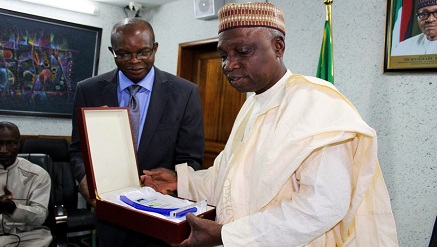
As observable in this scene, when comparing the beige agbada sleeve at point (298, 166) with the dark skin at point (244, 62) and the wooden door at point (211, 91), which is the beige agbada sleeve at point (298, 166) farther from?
the wooden door at point (211, 91)

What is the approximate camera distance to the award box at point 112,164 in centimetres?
119

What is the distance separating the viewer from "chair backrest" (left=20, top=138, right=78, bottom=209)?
12.3 ft

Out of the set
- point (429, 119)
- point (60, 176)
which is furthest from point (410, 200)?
point (60, 176)

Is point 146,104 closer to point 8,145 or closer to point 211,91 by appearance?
point 8,145

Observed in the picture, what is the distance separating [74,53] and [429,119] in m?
3.90

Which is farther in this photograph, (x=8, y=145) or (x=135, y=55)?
(x=8, y=145)

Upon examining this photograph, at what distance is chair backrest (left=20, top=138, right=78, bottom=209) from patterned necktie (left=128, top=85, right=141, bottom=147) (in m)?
2.36

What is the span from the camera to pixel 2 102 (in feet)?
14.1

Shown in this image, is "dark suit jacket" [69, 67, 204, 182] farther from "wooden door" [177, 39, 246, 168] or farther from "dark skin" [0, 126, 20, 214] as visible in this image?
"wooden door" [177, 39, 246, 168]

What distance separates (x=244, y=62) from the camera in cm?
110

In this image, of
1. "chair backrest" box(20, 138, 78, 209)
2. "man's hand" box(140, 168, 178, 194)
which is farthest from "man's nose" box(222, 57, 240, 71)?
"chair backrest" box(20, 138, 78, 209)

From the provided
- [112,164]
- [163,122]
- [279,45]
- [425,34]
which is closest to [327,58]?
[425,34]

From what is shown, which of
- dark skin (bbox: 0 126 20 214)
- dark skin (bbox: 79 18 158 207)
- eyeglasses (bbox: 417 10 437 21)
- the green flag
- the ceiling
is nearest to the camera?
dark skin (bbox: 79 18 158 207)

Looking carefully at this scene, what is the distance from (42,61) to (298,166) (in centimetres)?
427
